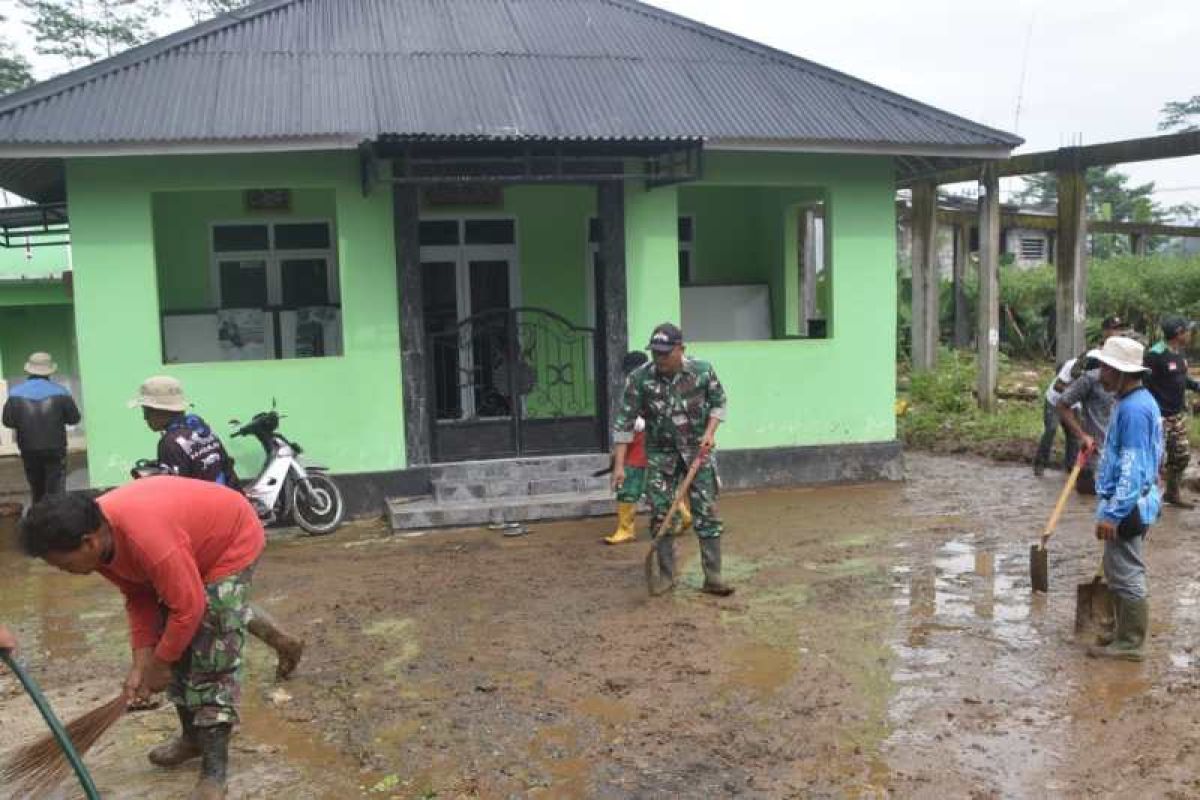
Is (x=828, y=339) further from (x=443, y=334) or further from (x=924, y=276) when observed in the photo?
(x=924, y=276)

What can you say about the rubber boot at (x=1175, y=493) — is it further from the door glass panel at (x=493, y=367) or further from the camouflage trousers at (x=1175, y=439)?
the door glass panel at (x=493, y=367)

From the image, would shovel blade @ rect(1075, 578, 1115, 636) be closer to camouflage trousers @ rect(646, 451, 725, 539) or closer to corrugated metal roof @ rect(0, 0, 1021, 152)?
camouflage trousers @ rect(646, 451, 725, 539)

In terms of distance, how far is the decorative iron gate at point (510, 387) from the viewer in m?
10.1

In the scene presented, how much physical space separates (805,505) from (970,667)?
14.4 feet

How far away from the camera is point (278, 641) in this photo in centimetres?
545

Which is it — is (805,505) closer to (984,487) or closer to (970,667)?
(984,487)

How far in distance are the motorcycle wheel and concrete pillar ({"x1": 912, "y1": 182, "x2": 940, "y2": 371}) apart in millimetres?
8929

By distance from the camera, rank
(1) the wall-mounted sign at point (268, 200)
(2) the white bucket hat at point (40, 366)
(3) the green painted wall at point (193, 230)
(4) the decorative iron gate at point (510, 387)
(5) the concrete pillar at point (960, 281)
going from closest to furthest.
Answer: (2) the white bucket hat at point (40, 366) < (4) the decorative iron gate at point (510, 387) < (3) the green painted wall at point (193, 230) < (1) the wall-mounted sign at point (268, 200) < (5) the concrete pillar at point (960, 281)

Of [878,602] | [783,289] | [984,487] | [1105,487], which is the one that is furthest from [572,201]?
[1105,487]

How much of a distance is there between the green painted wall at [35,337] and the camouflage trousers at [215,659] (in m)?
16.2

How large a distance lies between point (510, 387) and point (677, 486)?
357 centimetres

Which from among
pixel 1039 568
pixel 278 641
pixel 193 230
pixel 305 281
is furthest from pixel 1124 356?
pixel 193 230

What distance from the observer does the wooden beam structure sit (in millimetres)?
10945

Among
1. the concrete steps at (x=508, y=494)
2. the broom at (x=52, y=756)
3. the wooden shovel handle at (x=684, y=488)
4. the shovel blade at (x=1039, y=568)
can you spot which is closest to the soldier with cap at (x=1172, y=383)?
the shovel blade at (x=1039, y=568)
